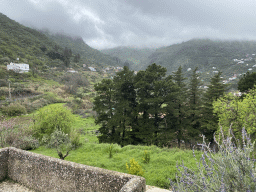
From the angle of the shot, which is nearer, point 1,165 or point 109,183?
point 109,183

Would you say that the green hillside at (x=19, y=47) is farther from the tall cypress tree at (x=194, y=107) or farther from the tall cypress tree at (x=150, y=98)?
the tall cypress tree at (x=194, y=107)

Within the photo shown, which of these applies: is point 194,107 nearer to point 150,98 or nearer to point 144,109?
point 144,109

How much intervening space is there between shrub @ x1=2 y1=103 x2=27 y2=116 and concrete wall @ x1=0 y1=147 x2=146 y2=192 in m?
26.5

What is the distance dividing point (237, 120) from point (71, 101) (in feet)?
127

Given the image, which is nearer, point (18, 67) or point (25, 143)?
point (25, 143)

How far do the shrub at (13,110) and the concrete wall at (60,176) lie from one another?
87.1ft

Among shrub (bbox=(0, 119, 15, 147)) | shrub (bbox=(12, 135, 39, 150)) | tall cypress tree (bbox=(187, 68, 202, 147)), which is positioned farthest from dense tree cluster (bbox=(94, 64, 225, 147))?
shrub (bbox=(0, 119, 15, 147))

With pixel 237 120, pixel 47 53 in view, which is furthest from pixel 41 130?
pixel 47 53

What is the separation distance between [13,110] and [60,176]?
2965 centimetres

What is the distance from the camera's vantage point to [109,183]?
412 centimetres

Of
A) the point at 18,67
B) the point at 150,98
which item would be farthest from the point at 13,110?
the point at 18,67

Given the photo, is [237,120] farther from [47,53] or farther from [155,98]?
[47,53]

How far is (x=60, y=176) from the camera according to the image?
481 centimetres

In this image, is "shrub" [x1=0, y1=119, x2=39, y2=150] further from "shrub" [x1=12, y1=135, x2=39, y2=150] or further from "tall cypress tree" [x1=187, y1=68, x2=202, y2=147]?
"tall cypress tree" [x1=187, y1=68, x2=202, y2=147]
